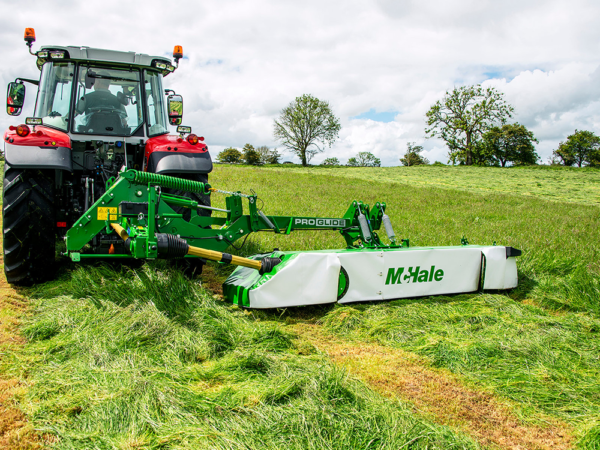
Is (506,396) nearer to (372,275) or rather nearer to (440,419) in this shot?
(440,419)

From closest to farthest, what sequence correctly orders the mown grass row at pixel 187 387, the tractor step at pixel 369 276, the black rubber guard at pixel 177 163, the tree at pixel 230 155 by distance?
the mown grass row at pixel 187 387 → the tractor step at pixel 369 276 → the black rubber guard at pixel 177 163 → the tree at pixel 230 155

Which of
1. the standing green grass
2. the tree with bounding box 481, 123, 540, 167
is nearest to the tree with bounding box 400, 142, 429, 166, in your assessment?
the tree with bounding box 481, 123, 540, 167

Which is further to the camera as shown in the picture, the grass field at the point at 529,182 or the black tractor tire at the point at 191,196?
the grass field at the point at 529,182

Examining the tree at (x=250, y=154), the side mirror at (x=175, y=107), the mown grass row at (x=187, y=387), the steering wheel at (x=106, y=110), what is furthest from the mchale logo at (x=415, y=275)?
the tree at (x=250, y=154)

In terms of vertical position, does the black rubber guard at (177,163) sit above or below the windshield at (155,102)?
below

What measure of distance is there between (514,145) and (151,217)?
54704 mm

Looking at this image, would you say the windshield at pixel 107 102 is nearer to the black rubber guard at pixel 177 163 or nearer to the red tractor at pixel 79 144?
the red tractor at pixel 79 144

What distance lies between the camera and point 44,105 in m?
4.90

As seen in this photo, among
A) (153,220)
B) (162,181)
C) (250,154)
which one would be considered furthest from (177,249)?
(250,154)

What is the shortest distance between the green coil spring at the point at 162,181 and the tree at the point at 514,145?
168 feet

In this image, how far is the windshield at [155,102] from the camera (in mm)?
5332

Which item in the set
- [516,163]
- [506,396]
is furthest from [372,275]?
[516,163]

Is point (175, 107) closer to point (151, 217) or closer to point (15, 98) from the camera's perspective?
point (15, 98)

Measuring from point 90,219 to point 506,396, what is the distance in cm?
347
